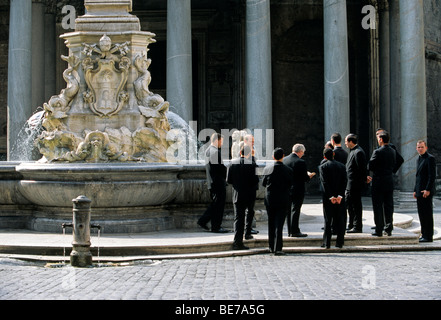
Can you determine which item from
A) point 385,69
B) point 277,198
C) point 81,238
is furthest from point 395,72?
point 81,238

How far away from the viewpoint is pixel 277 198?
9.84m

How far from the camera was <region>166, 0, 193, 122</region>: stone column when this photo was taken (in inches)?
913

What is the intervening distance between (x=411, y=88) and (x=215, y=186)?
50.4 feet

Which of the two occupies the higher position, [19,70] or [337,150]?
[19,70]

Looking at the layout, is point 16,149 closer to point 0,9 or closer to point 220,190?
point 0,9

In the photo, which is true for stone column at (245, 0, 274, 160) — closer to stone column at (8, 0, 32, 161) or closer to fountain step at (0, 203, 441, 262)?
stone column at (8, 0, 32, 161)

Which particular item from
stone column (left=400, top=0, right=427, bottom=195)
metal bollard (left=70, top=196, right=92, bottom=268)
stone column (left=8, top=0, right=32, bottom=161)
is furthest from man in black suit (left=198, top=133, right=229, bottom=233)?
stone column (left=400, top=0, right=427, bottom=195)

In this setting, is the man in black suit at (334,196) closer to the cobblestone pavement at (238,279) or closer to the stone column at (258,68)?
the cobblestone pavement at (238,279)

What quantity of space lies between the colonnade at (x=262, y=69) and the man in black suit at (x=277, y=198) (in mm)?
13271

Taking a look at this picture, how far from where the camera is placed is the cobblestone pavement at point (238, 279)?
680cm

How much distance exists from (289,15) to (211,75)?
4.37 m

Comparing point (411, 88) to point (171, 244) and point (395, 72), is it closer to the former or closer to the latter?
point (395, 72)
